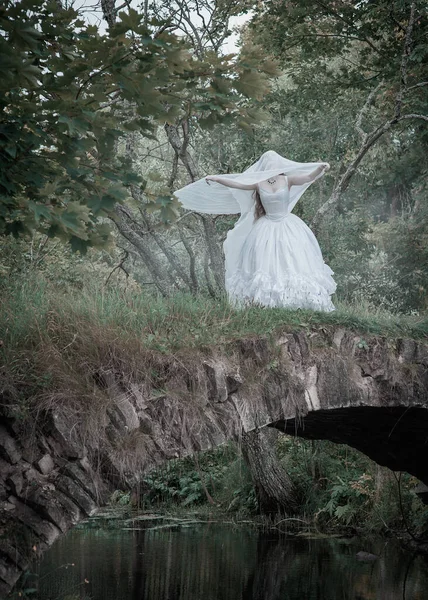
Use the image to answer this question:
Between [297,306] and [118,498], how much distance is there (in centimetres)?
855

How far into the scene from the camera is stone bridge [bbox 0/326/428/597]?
521 cm

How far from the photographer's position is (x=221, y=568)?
972cm

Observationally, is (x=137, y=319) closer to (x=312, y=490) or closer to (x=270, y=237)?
(x=270, y=237)

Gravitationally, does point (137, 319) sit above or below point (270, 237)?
below

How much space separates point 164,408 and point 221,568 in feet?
15.5

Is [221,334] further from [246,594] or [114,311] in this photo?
[246,594]

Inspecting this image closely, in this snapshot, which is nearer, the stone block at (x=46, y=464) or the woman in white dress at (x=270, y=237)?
the stone block at (x=46, y=464)

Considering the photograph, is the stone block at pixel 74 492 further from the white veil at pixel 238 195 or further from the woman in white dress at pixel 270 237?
the white veil at pixel 238 195

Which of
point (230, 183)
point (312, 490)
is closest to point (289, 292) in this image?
point (230, 183)

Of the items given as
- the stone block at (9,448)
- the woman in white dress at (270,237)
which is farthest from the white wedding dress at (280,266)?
the stone block at (9,448)

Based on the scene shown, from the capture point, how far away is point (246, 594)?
28.9ft

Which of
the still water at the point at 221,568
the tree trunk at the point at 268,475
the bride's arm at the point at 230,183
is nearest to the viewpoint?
the bride's arm at the point at 230,183

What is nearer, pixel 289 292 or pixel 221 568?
pixel 289 292

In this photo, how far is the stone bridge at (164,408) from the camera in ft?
17.1
